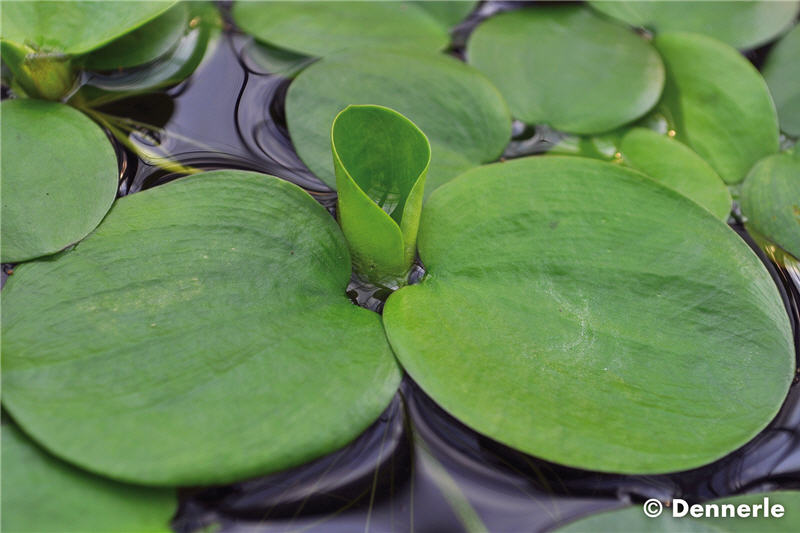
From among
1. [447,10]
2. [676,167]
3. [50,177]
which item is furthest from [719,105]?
[50,177]

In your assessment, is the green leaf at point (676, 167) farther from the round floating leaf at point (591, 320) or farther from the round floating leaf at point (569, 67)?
the round floating leaf at point (591, 320)

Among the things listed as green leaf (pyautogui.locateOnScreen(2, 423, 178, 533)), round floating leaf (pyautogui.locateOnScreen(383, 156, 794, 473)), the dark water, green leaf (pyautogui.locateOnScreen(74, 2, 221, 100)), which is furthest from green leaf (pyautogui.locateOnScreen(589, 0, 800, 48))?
green leaf (pyautogui.locateOnScreen(2, 423, 178, 533))

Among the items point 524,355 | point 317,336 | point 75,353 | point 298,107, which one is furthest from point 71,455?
point 298,107

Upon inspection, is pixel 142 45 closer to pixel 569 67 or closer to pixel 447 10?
pixel 447 10

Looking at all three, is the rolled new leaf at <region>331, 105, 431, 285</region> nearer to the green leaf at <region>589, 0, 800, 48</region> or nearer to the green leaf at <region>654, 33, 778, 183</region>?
the green leaf at <region>654, 33, 778, 183</region>

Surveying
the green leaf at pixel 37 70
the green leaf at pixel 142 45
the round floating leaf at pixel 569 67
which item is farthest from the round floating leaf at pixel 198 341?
the round floating leaf at pixel 569 67
